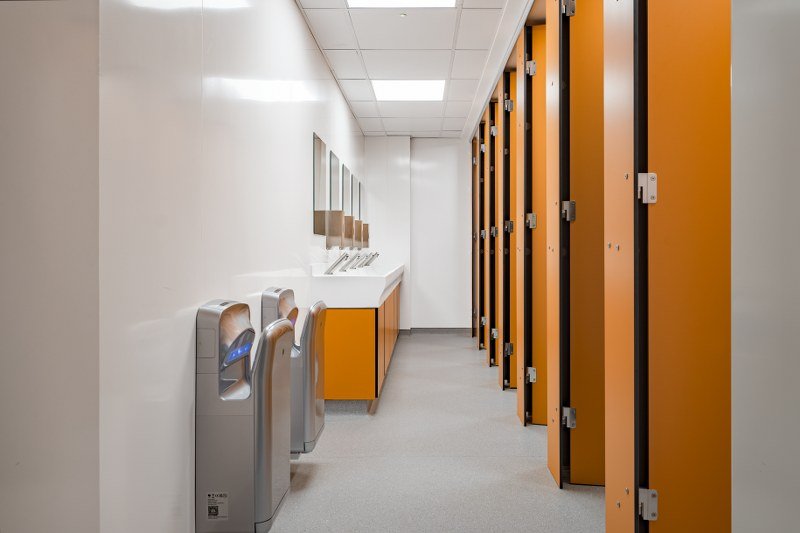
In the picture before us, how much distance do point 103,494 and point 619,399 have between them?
1636 millimetres

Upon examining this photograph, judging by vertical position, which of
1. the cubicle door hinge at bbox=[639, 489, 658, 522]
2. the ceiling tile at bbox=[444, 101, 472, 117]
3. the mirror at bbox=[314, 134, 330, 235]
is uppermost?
the ceiling tile at bbox=[444, 101, 472, 117]

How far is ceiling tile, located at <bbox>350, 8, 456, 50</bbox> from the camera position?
407 centimetres

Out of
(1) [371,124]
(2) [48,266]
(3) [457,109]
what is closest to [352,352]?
(2) [48,266]

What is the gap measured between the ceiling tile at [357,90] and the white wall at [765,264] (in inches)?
194

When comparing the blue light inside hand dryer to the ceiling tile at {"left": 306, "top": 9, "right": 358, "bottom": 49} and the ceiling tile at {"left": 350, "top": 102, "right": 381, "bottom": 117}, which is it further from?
the ceiling tile at {"left": 350, "top": 102, "right": 381, "bottom": 117}

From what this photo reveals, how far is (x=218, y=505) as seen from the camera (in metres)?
2.13

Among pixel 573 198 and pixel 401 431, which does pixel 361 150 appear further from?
pixel 573 198

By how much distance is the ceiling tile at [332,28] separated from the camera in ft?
13.5

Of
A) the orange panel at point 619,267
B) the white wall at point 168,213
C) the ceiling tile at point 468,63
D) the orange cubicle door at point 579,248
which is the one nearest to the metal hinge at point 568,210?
the orange cubicle door at point 579,248

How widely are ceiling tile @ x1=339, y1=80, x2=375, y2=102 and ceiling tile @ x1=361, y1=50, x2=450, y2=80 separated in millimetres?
230

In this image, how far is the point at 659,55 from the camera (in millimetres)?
1949

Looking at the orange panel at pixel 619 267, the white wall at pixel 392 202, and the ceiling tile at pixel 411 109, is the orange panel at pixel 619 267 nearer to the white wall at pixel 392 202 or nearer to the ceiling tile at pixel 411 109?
the ceiling tile at pixel 411 109

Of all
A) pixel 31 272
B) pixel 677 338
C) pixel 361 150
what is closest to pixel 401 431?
pixel 677 338

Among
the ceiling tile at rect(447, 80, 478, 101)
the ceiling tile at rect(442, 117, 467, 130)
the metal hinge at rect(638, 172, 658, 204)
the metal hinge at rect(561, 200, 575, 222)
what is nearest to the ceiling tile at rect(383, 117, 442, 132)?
the ceiling tile at rect(442, 117, 467, 130)
